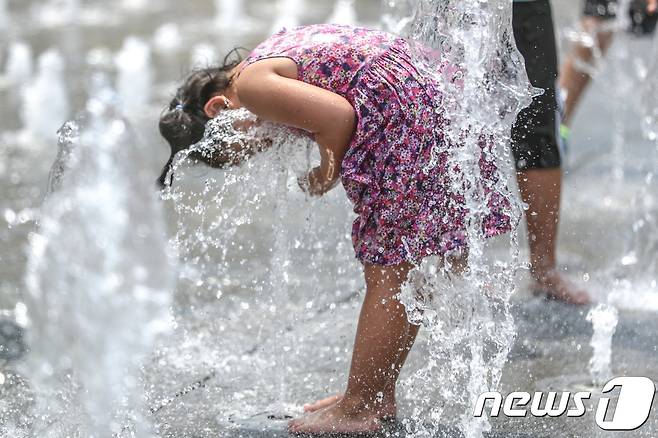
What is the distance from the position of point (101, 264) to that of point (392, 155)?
824 millimetres

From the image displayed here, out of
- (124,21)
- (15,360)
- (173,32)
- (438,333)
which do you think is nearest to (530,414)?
(438,333)

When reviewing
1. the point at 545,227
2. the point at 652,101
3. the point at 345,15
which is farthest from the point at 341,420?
the point at 345,15

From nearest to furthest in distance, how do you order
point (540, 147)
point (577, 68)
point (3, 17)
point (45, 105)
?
point (540, 147), point (577, 68), point (45, 105), point (3, 17)

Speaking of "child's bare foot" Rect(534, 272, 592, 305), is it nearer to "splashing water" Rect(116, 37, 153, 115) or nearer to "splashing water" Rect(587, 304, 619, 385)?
"splashing water" Rect(587, 304, 619, 385)

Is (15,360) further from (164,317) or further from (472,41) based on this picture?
(472,41)

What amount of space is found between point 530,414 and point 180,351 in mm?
962

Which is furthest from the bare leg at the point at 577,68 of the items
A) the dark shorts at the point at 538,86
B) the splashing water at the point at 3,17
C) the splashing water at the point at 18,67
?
the splashing water at the point at 3,17

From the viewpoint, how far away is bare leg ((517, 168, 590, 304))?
10.3 feet

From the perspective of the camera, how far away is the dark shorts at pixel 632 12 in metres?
4.50

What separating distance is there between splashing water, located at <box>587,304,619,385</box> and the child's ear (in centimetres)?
112

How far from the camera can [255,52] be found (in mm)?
2637

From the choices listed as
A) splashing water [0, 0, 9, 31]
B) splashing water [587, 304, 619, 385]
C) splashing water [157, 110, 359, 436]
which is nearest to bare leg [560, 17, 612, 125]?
splashing water [587, 304, 619, 385]

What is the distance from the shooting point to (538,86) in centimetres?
298

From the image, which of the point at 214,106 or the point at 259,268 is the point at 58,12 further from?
the point at 214,106
